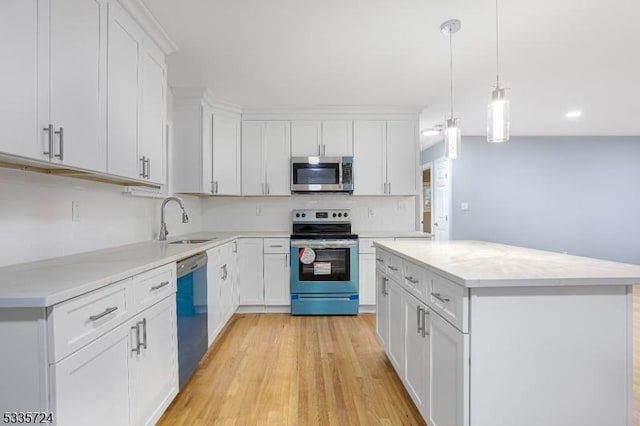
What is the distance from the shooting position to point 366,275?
11.5ft

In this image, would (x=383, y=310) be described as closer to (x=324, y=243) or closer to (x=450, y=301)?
(x=450, y=301)

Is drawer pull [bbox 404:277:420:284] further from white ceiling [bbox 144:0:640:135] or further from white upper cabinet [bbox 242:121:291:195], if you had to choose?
white upper cabinet [bbox 242:121:291:195]

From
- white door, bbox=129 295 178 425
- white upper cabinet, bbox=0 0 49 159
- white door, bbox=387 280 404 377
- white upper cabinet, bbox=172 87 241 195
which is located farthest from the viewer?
white upper cabinet, bbox=172 87 241 195

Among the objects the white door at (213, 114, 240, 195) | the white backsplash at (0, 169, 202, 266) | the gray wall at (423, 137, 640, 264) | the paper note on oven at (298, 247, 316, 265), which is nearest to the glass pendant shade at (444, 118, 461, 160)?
the paper note on oven at (298, 247, 316, 265)

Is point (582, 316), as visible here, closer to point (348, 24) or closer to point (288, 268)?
point (348, 24)

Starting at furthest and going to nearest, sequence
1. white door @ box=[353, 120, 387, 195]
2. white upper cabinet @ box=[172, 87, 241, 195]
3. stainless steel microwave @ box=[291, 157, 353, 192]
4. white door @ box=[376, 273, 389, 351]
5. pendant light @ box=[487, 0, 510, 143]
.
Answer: white door @ box=[353, 120, 387, 195]
stainless steel microwave @ box=[291, 157, 353, 192]
white upper cabinet @ box=[172, 87, 241, 195]
white door @ box=[376, 273, 389, 351]
pendant light @ box=[487, 0, 510, 143]

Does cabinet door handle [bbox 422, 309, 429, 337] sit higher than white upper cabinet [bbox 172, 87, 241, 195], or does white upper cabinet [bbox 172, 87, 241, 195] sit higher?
white upper cabinet [bbox 172, 87, 241, 195]

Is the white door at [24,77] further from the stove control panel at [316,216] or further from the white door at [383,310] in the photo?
the stove control panel at [316,216]

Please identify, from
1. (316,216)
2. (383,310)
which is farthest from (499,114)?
(316,216)

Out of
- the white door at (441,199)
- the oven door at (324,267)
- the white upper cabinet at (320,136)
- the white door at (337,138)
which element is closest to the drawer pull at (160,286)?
the oven door at (324,267)

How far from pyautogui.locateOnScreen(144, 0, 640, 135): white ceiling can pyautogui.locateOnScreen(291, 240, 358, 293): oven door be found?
65.5 inches

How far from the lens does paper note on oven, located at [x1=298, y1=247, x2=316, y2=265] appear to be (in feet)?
11.2

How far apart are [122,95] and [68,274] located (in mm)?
1095

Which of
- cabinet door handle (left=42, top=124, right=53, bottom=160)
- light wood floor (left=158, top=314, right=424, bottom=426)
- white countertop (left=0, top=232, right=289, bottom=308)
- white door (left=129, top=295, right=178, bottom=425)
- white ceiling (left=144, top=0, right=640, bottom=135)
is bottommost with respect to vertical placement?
light wood floor (left=158, top=314, right=424, bottom=426)
